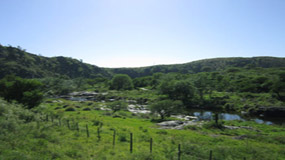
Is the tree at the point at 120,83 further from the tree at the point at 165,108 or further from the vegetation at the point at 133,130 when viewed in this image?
the tree at the point at 165,108

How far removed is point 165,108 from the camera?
50156mm

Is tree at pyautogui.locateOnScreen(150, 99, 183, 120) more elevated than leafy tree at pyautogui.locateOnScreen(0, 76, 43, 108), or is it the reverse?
leafy tree at pyautogui.locateOnScreen(0, 76, 43, 108)

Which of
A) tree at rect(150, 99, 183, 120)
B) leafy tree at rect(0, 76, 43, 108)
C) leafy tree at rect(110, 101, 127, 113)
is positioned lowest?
leafy tree at rect(110, 101, 127, 113)

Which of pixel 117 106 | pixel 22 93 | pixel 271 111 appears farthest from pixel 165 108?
pixel 22 93

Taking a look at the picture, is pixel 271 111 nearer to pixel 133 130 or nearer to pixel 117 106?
pixel 133 130

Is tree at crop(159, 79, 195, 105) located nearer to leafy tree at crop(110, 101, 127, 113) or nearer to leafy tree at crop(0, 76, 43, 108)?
leafy tree at crop(110, 101, 127, 113)

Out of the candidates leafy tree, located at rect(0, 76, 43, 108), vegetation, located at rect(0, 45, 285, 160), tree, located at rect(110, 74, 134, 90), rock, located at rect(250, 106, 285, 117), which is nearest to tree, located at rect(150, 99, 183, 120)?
vegetation, located at rect(0, 45, 285, 160)

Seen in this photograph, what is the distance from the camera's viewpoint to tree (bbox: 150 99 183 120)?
164ft

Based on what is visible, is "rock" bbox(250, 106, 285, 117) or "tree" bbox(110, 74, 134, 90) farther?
"tree" bbox(110, 74, 134, 90)

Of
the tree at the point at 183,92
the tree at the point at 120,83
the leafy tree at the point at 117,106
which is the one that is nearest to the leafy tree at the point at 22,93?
the leafy tree at the point at 117,106

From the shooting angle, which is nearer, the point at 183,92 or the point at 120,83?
the point at 183,92

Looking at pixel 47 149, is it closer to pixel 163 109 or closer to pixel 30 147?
pixel 30 147

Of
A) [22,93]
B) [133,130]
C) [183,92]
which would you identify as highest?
[22,93]

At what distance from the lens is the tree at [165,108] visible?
164ft
